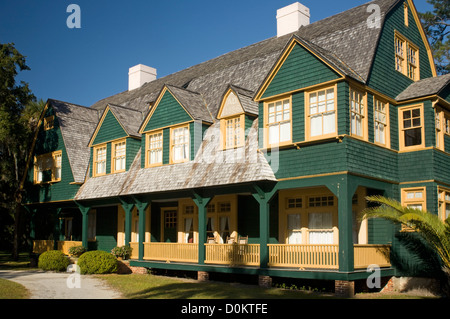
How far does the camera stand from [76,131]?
3036 cm

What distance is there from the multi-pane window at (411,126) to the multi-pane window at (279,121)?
180 inches

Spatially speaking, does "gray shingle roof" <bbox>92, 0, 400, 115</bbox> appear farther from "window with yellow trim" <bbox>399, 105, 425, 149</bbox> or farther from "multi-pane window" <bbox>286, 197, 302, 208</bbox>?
"multi-pane window" <bbox>286, 197, 302, 208</bbox>

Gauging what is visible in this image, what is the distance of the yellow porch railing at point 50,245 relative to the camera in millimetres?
28297

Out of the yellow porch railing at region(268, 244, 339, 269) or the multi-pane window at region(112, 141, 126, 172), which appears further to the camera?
the multi-pane window at region(112, 141, 126, 172)

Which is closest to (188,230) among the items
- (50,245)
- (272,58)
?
(272,58)

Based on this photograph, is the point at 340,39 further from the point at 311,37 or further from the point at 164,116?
the point at 164,116

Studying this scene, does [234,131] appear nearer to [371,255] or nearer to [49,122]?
[371,255]

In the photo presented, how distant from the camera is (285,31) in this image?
27.0 metres

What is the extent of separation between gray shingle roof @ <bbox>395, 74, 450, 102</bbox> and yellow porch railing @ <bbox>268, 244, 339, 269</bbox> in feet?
21.5

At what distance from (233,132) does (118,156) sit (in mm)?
8442

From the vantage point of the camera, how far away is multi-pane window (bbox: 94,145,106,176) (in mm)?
27688

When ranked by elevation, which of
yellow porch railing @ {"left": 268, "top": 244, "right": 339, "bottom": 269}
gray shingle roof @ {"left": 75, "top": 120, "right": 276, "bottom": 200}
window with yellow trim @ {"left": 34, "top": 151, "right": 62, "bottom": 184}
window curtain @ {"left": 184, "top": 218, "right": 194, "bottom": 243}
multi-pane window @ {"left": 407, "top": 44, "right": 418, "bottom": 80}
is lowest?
yellow porch railing @ {"left": 268, "top": 244, "right": 339, "bottom": 269}

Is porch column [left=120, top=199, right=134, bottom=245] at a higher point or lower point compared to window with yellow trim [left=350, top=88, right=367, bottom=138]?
lower

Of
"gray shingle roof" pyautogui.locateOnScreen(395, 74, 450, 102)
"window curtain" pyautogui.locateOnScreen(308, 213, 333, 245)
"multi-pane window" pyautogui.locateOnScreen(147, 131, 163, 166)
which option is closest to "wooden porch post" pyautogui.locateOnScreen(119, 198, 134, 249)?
"multi-pane window" pyautogui.locateOnScreen(147, 131, 163, 166)
